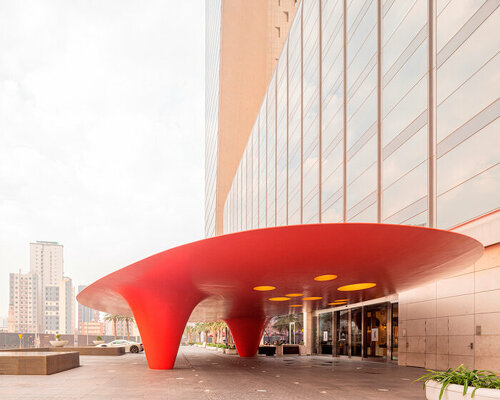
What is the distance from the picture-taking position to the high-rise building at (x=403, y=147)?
16062 millimetres

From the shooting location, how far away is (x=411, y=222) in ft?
63.4

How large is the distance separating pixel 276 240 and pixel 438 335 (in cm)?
1197

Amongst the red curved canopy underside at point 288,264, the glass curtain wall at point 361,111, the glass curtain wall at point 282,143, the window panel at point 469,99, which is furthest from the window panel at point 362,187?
the glass curtain wall at point 282,143

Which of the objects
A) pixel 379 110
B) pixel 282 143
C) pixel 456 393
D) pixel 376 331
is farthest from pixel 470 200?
pixel 282 143

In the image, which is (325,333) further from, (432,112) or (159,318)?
(432,112)

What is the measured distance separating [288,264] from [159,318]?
7.20 meters

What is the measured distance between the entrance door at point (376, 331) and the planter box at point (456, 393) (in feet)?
61.4

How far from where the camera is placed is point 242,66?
305 feet

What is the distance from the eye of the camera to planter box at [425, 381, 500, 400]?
7.97m

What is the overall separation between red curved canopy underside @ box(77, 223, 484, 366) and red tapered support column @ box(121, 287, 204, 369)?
4 cm

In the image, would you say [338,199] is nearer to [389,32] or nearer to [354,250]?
[389,32]

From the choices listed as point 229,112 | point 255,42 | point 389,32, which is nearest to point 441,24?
point 389,32

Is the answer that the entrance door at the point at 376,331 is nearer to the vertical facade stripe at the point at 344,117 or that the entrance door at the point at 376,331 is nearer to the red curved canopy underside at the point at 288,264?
the vertical facade stripe at the point at 344,117

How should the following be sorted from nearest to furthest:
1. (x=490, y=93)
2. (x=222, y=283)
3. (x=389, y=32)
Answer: (x=490, y=93), (x=222, y=283), (x=389, y=32)
